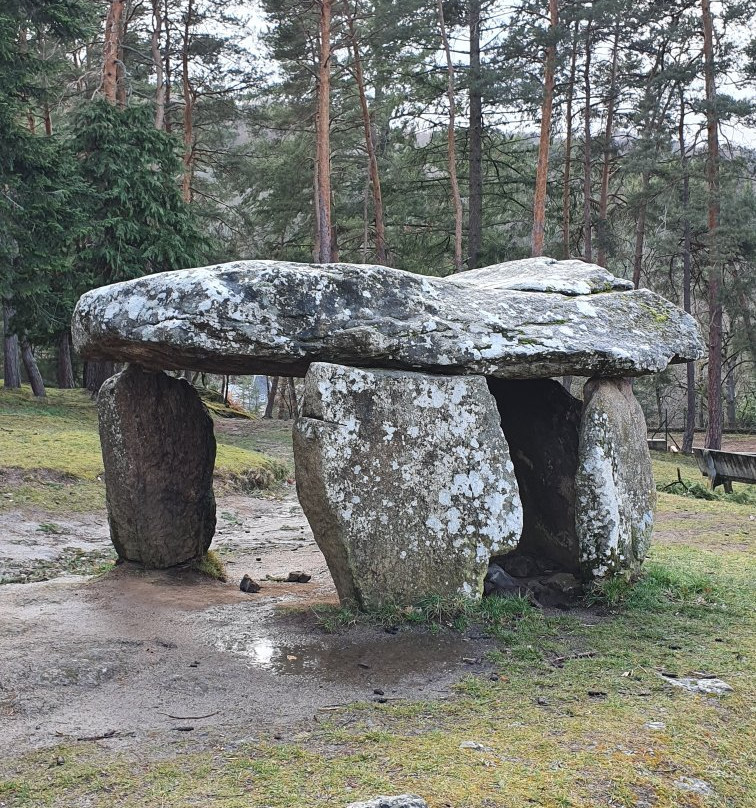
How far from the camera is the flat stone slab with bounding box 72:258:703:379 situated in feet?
18.2

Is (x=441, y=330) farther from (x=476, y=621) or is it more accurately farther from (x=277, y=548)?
(x=277, y=548)

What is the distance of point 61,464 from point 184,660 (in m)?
7.22

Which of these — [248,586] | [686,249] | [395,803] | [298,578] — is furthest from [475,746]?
[686,249]

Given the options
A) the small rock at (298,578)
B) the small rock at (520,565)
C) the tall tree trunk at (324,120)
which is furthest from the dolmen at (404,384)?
the tall tree trunk at (324,120)

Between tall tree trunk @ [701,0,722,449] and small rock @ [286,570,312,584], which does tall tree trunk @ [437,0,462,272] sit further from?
small rock @ [286,570,312,584]

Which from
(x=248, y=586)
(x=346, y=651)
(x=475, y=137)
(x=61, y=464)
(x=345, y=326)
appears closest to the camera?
(x=346, y=651)

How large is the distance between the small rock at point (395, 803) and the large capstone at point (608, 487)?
3.53 m

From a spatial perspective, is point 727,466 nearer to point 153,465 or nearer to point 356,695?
point 153,465

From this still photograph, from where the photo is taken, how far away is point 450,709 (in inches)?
174

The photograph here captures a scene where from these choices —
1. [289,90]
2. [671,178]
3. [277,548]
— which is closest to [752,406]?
[671,178]

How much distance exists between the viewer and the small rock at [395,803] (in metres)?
3.25

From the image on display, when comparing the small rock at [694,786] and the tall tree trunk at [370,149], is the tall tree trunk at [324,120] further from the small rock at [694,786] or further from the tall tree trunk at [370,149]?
the small rock at [694,786]

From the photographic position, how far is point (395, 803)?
3264mm

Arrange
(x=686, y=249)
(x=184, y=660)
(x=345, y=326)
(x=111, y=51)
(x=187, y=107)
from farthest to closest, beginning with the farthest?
1. (x=187, y=107)
2. (x=686, y=249)
3. (x=111, y=51)
4. (x=345, y=326)
5. (x=184, y=660)
